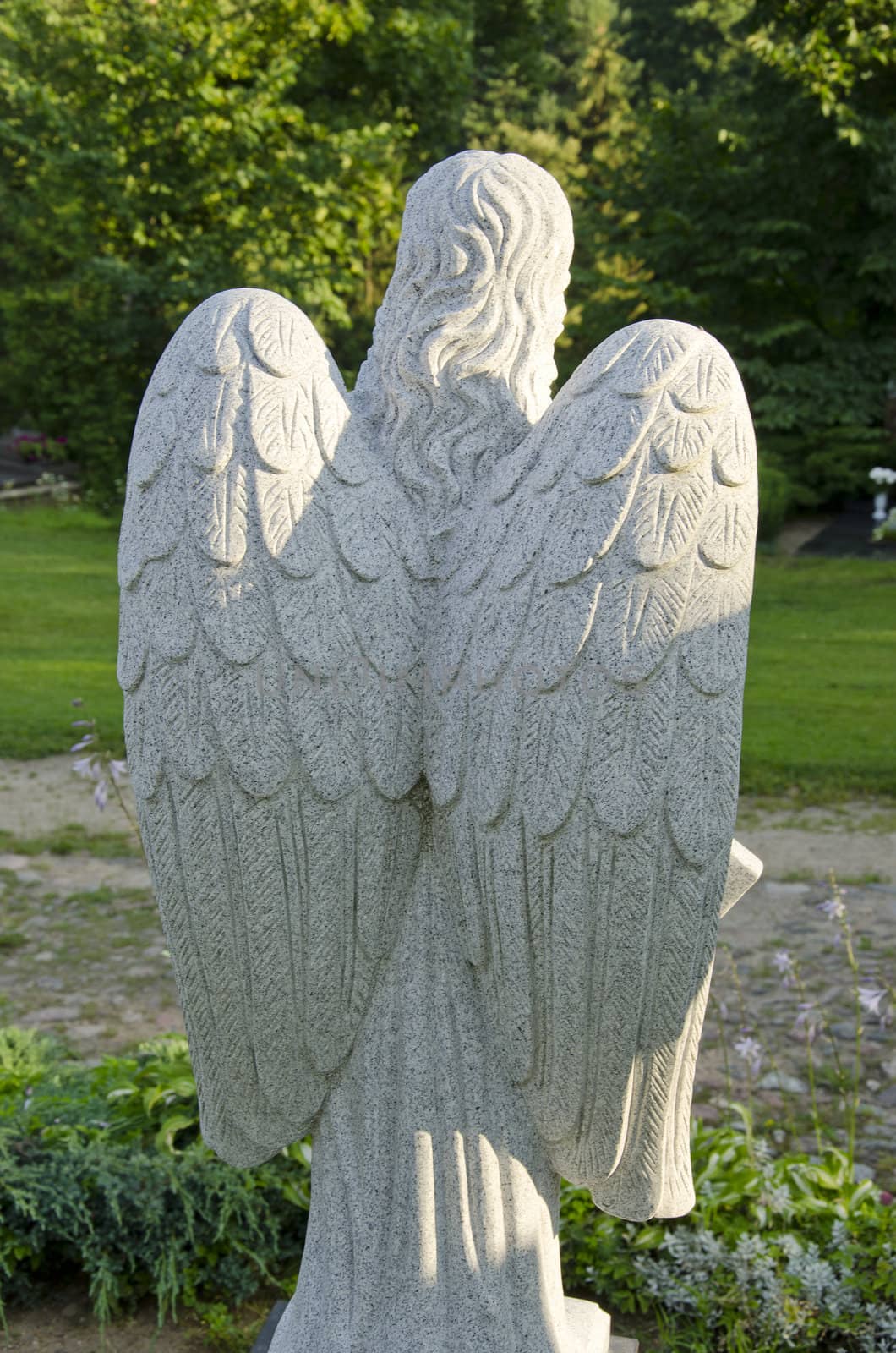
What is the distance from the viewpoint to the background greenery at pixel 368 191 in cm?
1304

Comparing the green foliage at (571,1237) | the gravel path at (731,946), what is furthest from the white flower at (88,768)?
the gravel path at (731,946)

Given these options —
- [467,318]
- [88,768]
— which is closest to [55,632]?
[88,768]

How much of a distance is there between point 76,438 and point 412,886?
51.0 ft

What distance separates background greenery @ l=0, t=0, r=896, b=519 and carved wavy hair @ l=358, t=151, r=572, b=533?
11.4 meters

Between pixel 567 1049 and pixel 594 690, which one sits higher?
pixel 594 690

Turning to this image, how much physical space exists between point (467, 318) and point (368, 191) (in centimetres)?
Answer: 1273

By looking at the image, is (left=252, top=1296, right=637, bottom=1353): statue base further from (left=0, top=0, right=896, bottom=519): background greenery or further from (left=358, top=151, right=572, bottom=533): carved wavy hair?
(left=0, top=0, right=896, bottom=519): background greenery

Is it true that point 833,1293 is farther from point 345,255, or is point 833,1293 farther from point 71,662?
point 345,255

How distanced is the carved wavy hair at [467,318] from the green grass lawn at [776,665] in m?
5.94

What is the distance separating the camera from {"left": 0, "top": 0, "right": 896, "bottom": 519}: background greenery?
1304 cm

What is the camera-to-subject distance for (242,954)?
2.05 m

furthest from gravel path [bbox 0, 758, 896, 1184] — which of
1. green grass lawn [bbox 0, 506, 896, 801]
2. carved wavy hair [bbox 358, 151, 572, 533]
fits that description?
carved wavy hair [bbox 358, 151, 572, 533]

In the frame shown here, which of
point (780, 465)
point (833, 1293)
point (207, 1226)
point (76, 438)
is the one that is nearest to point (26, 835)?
point (207, 1226)

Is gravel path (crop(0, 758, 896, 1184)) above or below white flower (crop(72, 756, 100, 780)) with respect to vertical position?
below
